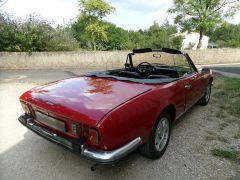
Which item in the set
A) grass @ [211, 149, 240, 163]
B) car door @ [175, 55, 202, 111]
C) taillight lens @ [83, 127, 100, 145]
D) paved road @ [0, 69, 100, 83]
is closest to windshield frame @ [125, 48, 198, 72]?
car door @ [175, 55, 202, 111]

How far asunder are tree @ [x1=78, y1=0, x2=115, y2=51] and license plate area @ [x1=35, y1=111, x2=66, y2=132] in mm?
15391

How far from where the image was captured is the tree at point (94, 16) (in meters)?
16.5

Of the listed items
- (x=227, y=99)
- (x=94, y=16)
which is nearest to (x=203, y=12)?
(x=94, y=16)

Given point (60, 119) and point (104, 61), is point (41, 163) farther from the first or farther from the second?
point (104, 61)

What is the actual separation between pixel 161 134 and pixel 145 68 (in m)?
1.65

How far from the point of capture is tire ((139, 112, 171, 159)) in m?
2.57

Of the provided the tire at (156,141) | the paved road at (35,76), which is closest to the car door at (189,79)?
the tire at (156,141)

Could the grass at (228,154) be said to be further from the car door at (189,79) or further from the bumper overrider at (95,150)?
the bumper overrider at (95,150)

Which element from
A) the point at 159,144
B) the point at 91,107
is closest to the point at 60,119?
the point at 91,107

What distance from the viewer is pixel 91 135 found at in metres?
1.95

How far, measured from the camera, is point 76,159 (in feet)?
9.03

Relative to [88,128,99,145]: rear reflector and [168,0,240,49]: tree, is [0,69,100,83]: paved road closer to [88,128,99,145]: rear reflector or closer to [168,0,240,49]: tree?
[88,128,99,145]: rear reflector

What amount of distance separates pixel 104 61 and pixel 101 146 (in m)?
13.4

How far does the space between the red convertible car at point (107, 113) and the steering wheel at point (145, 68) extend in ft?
2.04
